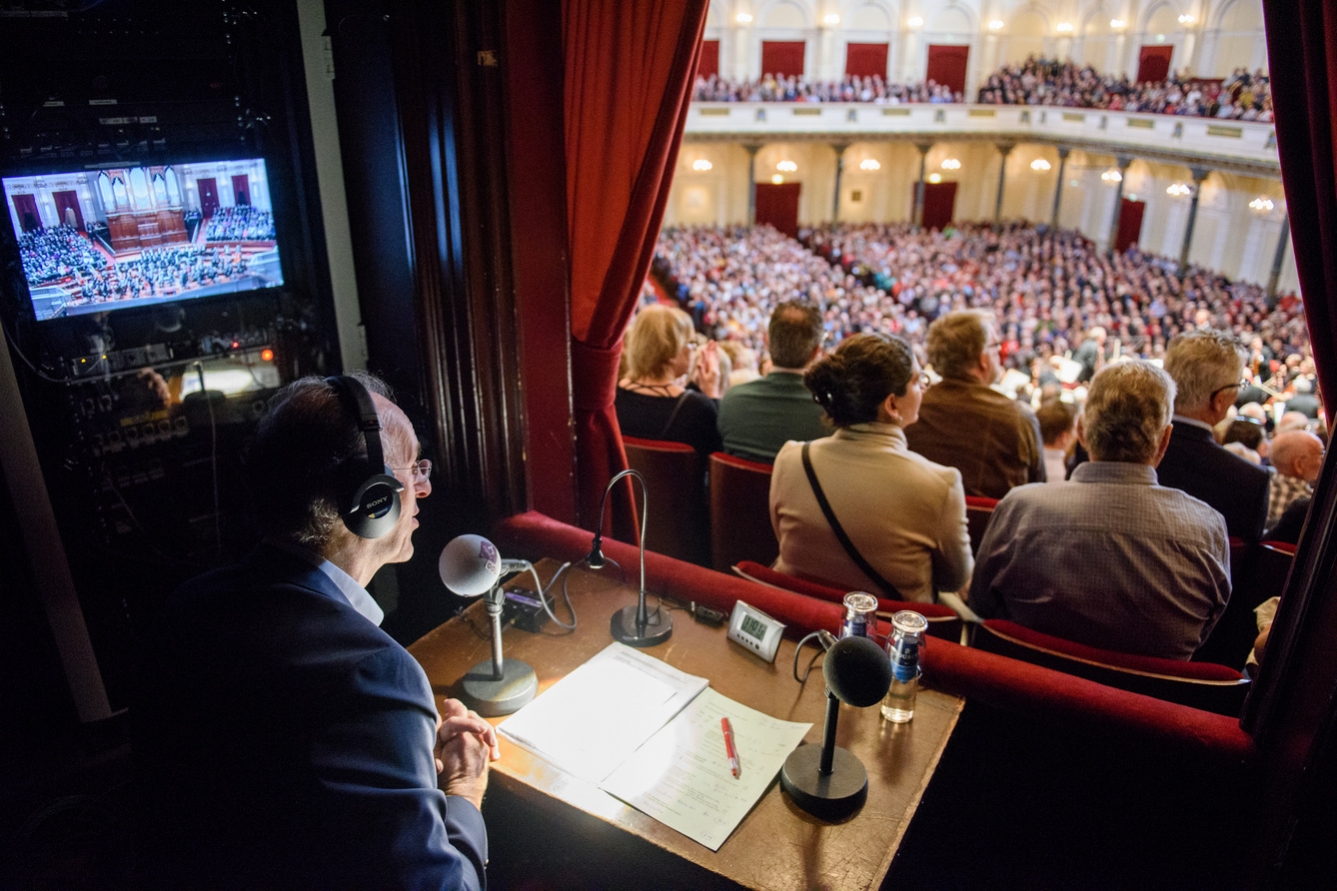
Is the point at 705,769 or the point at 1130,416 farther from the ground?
the point at 1130,416

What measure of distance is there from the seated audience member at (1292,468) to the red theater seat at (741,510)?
62.1 inches

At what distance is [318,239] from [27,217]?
2.25 ft

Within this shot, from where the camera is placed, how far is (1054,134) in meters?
18.2

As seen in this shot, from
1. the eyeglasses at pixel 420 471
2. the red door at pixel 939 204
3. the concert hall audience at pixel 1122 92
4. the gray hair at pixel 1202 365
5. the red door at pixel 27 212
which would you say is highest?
the concert hall audience at pixel 1122 92

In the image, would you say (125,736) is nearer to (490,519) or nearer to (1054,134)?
(490,519)

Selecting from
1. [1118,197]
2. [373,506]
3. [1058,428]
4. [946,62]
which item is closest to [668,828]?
[373,506]

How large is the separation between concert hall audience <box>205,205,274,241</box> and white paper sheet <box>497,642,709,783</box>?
5.07 ft

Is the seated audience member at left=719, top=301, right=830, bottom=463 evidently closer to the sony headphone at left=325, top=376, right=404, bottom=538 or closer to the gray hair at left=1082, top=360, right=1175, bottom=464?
the gray hair at left=1082, top=360, right=1175, bottom=464

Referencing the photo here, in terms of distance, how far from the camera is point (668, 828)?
1362 millimetres

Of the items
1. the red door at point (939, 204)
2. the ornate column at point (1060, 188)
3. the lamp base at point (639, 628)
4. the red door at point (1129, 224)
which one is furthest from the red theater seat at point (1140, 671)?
the red door at point (939, 204)

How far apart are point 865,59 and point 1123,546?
20721mm

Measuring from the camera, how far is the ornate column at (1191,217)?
1449cm

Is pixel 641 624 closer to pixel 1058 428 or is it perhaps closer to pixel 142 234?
pixel 142 234

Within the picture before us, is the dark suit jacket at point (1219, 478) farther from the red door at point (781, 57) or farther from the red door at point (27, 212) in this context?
the red door at point (781, 57)
